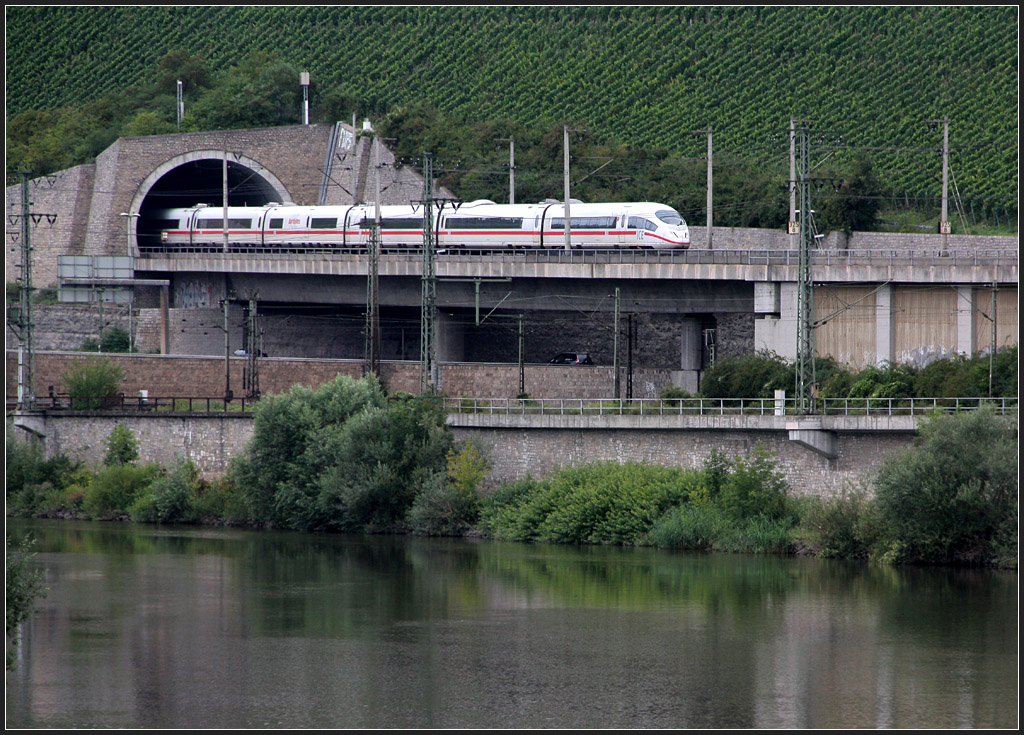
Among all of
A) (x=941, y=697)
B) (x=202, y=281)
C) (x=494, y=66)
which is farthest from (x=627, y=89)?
(x=941, y=697)

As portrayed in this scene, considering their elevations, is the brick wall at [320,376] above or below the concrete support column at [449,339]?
below

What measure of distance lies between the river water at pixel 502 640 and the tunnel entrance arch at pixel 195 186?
34681 mm

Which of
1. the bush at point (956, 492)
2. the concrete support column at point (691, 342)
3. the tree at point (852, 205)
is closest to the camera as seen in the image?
the bush at point (956, 492)

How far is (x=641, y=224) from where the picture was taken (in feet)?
190

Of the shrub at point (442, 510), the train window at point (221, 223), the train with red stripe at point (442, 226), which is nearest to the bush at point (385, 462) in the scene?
the shrub at point (442, 510)

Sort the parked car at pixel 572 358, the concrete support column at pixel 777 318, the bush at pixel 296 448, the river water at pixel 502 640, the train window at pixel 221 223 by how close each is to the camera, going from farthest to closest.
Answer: the train window at pixel 221 223 → the parked car at pixel 572 358 → the concrete support column at pixel 777 318 → the bush at pixel 296 448 → the river water at pixel 502 640

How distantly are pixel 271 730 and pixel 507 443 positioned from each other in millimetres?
23204

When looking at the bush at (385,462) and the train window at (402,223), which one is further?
the train window at (402,223)

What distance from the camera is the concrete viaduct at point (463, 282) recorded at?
49812mm

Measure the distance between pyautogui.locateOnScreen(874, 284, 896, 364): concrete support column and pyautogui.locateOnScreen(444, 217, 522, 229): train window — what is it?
1740 centimetres

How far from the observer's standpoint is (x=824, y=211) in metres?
66.8

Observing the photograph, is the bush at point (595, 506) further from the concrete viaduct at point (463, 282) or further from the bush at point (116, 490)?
the bush at point (116, 490)

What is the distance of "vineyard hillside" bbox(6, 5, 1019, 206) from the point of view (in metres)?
81.8

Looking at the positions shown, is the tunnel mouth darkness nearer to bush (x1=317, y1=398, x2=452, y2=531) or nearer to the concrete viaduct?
the concrete viaduct
